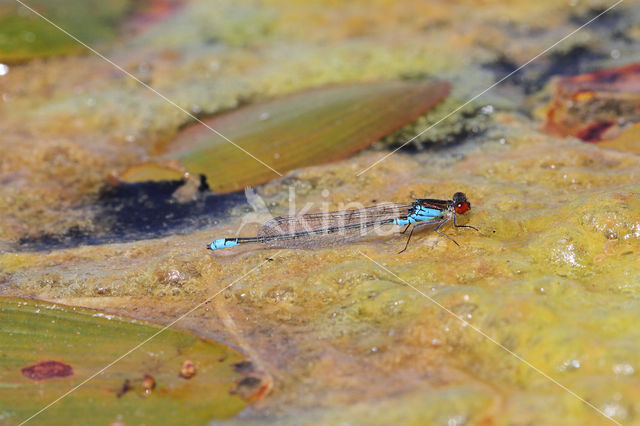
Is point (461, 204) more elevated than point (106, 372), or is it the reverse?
point (461, 204)

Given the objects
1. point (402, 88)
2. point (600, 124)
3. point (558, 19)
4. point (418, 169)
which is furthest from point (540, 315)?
point (558, 19)

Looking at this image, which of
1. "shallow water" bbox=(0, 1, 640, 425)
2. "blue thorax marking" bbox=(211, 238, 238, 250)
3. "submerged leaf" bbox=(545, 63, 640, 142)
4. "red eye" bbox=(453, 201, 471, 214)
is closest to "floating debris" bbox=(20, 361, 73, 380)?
"shallow water" bbox=(0, 1, 640, 425)

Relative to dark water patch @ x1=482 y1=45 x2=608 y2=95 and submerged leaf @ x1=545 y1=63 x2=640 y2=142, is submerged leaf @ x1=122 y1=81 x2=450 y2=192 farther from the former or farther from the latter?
submerged leaf @ x1=545 y1=63 x2=640 y2=142

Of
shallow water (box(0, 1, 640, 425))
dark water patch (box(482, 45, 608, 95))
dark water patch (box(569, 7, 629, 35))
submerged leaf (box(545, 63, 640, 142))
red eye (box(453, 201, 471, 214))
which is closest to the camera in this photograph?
shallow water (box(0, 1, 640, 425))

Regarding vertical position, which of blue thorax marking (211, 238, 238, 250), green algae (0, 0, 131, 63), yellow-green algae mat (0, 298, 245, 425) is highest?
green algae (0, 0, 131, 63)

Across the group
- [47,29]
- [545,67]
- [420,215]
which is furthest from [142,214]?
[545,67]

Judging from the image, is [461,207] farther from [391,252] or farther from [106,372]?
[106,372]
